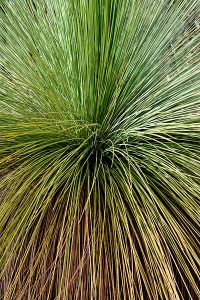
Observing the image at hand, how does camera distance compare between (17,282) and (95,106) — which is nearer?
(17,282)

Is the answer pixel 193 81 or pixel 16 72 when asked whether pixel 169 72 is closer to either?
pixel 193 81

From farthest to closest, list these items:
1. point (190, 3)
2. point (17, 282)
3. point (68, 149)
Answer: point (190, 3), point (68, 149), point (17, 282)

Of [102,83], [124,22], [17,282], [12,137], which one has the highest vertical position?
[124,22]

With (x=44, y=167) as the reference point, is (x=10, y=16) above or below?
above

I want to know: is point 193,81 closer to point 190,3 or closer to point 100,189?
point 190,3

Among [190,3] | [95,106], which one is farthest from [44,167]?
[190,3]

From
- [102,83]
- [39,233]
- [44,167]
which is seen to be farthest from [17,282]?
[102,83]

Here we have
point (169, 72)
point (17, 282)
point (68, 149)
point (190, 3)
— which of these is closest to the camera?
point (17, 282)
